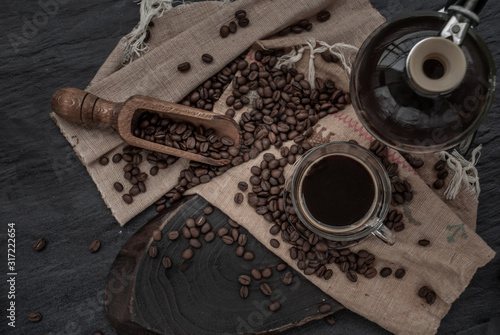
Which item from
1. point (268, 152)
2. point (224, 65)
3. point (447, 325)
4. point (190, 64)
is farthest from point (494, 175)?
point (190, 64)

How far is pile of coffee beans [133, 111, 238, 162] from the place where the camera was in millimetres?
1810

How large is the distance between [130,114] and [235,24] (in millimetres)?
599

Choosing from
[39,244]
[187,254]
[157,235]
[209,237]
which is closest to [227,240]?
[209,237]

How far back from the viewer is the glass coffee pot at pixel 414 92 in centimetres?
122

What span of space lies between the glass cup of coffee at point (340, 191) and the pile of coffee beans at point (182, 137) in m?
0.36

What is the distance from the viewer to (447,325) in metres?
1.89

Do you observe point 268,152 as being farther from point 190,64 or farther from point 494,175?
point 494,175

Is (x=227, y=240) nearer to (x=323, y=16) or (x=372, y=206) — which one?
(x=372, y=206)

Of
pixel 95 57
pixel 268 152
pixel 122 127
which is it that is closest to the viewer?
pixel 122 127

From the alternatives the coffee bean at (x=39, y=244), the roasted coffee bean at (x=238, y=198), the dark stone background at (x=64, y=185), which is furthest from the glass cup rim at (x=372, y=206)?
the coffee bean at (x=39, y=244)

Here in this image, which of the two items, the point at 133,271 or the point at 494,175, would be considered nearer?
the point at 133,271

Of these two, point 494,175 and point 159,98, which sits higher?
point 159,98

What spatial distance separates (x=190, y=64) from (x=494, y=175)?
4.68ft

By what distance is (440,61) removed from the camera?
3.45 ft
